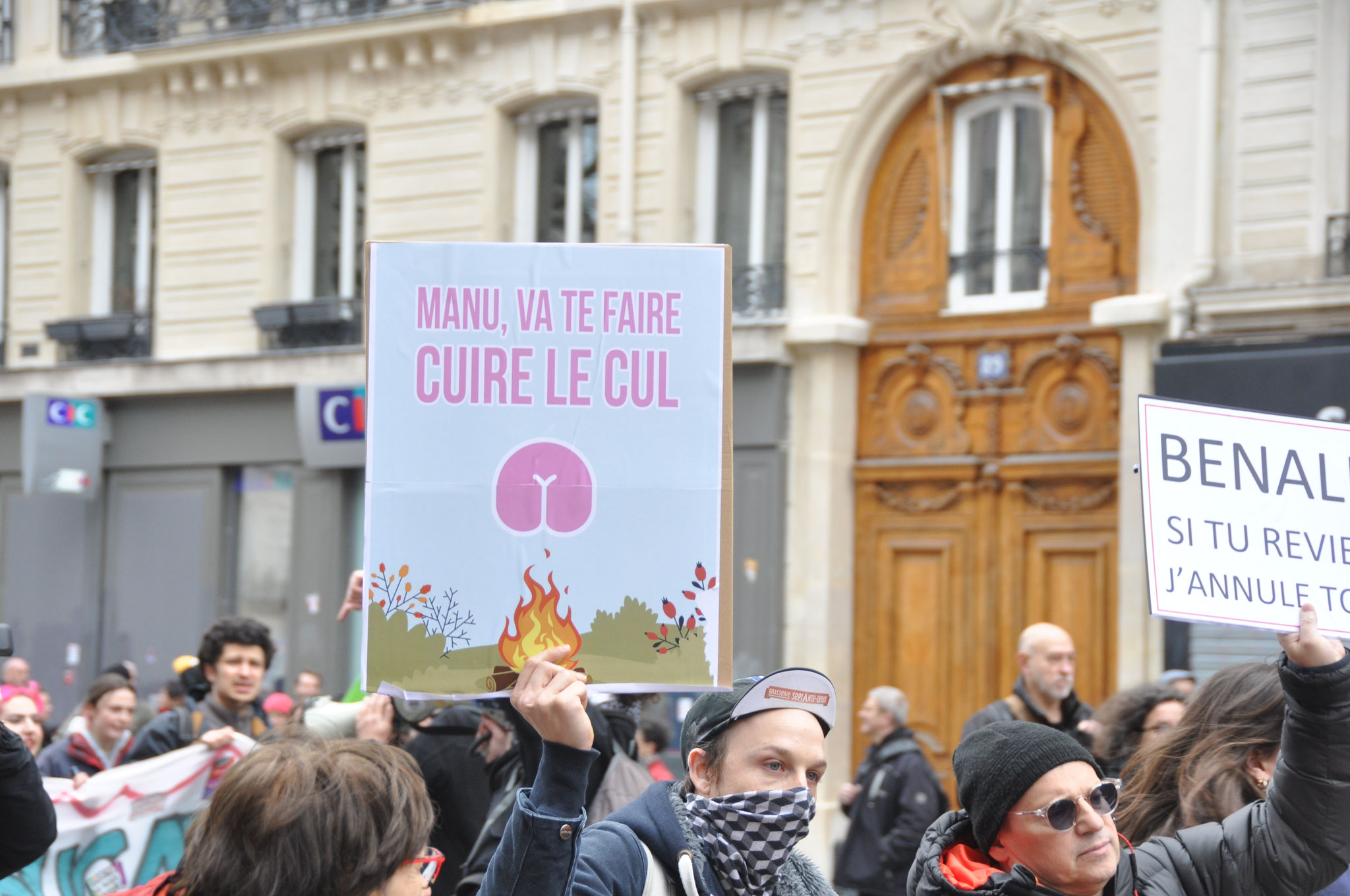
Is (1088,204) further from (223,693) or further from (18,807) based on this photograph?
(18,807)

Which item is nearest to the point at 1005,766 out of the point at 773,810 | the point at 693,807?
the point at 773,810

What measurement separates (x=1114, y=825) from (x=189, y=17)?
A: 15675 mm

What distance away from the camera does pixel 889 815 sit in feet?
24.6

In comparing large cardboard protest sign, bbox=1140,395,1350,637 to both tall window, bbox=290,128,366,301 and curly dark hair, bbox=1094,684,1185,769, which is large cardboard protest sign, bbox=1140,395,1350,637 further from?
tall window, bbox=290,128,366,301

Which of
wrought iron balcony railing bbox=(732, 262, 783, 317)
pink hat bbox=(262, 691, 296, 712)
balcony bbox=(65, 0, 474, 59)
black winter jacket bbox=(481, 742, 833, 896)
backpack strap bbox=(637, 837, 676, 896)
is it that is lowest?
pink hat bbox=(262, 691, 296, 712)

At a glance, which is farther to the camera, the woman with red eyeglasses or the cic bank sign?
the cic bank sign

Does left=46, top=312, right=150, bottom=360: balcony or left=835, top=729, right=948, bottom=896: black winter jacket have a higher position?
left=46, top=312, right=150, bottom=360: balcony

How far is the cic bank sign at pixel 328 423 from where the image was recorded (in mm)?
15336

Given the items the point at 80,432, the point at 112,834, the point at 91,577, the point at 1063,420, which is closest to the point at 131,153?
the point at 80,432

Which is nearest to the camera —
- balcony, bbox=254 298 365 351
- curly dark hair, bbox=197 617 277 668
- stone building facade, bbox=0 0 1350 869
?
curly dark hair, bbox=197 617 277 668

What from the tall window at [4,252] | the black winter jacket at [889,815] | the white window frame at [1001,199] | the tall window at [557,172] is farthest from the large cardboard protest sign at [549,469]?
the tall window at [4,252]

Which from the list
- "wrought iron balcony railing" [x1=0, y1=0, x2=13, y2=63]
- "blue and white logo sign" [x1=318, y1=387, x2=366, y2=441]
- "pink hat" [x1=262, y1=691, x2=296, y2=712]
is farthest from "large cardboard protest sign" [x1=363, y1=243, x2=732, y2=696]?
"wrought iron balcony railing" [x1=0, y1=0, x2=13, y2=63]

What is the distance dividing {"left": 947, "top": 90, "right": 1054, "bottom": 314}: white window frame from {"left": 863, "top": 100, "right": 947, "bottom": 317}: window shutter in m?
0.17

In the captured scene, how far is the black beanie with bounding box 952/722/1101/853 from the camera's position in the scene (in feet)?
9.36
